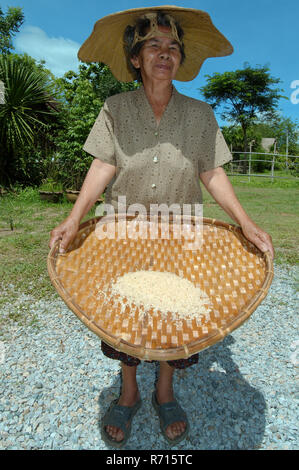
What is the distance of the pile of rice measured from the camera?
4.43 ft

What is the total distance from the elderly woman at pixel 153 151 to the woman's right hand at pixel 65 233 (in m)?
0.03

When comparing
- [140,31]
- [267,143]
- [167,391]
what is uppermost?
[267,143]

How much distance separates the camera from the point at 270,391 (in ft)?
6.10

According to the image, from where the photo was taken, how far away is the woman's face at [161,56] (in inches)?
56.7

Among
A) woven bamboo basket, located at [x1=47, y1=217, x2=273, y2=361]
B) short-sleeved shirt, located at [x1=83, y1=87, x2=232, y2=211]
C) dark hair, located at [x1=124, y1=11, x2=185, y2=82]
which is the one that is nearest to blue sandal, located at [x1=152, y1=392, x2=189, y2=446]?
woven bamboo basket, located at [x1=47, y1=217, x2=273, y2=361]

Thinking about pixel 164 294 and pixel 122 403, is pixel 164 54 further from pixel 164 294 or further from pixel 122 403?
pixel 122 403

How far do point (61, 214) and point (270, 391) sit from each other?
17.6ft

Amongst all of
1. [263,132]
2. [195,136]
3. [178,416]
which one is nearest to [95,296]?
[178,416]

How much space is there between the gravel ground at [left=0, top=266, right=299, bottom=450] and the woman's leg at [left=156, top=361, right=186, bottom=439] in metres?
0.06

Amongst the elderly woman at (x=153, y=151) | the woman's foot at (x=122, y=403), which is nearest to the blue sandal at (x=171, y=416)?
the elderly woman at (x=153, y=151)

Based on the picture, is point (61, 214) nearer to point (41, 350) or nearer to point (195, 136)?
point (41, 350)

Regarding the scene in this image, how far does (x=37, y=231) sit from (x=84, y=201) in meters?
3.94

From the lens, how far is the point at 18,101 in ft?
26.2

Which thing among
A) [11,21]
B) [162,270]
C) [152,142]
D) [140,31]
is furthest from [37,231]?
[11,21]
